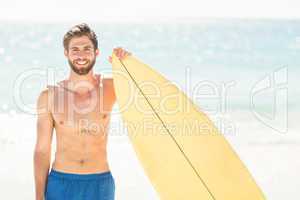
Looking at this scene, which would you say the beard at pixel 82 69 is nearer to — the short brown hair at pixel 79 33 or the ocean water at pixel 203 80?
the short brown hair at pixel 79 33

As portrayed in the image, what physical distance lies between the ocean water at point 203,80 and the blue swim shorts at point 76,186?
2.03 m

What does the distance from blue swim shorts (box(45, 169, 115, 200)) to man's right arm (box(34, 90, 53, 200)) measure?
29 millimetres

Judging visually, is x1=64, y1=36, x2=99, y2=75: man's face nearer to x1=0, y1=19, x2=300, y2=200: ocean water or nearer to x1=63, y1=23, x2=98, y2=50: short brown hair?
x1=63, y1=23, x2=98, y2=50: short brown hair

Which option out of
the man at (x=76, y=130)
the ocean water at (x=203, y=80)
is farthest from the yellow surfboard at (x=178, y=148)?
the ocean water at (x=203, y=80)

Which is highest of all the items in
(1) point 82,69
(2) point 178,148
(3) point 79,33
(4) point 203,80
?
(3) point 79,33

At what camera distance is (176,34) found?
7113 millimetres

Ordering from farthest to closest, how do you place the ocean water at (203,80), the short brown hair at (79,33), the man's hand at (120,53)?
the ocean water at (203,80)
the man's hand at (120,53)
the short brown hair at (79,33)

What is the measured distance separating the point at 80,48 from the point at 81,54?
3cm

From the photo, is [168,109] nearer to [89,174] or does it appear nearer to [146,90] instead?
[146,90]

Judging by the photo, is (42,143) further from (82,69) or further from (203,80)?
(203,80)

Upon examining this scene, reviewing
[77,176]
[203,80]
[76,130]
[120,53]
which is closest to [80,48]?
[120,53]

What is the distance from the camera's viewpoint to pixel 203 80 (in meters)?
6.66

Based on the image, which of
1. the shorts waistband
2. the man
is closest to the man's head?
the man

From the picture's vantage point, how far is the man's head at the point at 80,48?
92.8 inches
